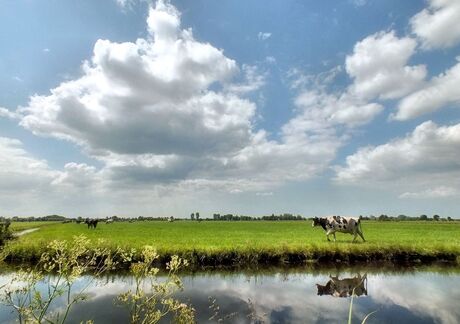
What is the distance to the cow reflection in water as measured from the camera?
56.0 ft

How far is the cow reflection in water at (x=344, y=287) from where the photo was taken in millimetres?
17062

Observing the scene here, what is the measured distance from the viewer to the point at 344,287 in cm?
1809

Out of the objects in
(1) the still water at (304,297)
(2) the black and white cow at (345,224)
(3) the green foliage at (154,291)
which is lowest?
(1) the still water at (304,297)

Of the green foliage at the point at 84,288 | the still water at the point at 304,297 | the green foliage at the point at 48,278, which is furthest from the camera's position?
the still water at the point at 304,297

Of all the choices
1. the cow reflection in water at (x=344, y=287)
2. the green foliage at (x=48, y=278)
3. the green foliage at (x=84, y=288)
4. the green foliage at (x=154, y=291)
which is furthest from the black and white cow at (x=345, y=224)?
the green foliage at (x=48, y=278)

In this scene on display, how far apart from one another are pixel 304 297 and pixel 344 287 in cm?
295

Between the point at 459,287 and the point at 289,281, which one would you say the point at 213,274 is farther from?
the point at 459,287

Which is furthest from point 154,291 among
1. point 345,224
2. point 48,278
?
point 345,224

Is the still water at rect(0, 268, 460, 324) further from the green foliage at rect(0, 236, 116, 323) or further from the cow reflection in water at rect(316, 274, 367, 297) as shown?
the green foliage at rect(0, 236, 116, 323)

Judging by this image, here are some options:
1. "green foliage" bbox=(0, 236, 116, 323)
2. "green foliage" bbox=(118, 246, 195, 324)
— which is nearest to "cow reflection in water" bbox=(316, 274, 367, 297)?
"green foliage" bbox=(118, 246, 195, 324)

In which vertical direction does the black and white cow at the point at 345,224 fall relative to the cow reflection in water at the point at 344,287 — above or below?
above

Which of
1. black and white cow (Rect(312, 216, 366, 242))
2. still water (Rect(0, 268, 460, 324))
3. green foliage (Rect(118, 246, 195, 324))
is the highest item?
black and white cow (Rect(312, 216, 366, 242))

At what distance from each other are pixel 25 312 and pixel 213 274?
55.1 feet

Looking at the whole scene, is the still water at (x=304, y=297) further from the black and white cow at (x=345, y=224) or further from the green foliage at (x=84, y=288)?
the black and white cow at (x=345, y=224)
